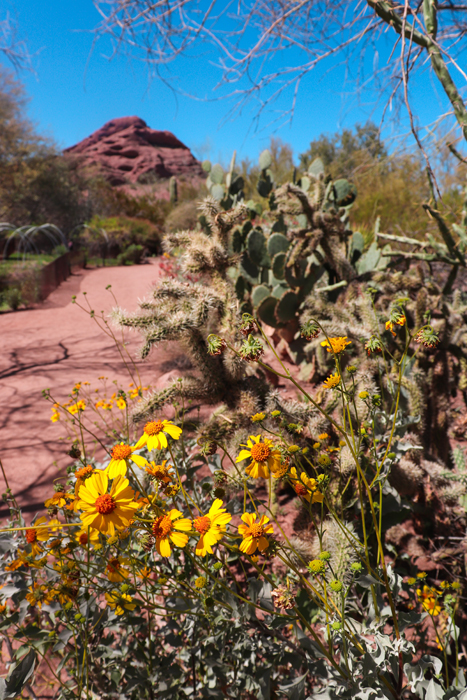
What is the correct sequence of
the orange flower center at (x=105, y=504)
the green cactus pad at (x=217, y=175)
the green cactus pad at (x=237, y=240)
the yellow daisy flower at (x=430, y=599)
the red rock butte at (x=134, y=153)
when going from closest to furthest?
the orange flower center at (x=105, y=504) < the yellow daisy flower at (x=430, y=599) < the green cactus pad at (x=237, y=240) < the green cactus pad at (x=217, y=175) < the red rock butte at (x=134, y=153)

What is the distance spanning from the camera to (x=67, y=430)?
3355 mm

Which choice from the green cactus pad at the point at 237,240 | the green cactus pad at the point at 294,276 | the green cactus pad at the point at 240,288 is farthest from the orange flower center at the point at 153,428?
the green cactus pad at the point at 237,240

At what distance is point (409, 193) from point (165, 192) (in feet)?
91.4

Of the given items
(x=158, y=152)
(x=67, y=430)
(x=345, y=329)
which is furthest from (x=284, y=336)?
(x=158, y=152)

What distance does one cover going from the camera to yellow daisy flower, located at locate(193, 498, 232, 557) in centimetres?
82

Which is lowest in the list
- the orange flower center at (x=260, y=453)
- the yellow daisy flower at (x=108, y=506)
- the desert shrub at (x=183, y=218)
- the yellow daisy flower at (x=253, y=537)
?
the yellow daisy flower at (x=253, y=537)

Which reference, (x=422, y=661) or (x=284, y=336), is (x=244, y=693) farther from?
(x=284, y=336)

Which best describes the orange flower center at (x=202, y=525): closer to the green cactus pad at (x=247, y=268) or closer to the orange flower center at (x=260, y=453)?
the orange flower center at (x=260, y=453)

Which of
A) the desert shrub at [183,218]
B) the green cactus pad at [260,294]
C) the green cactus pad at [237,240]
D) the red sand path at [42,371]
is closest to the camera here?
the red sand path at [42,371]

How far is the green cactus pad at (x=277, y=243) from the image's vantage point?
130 inches

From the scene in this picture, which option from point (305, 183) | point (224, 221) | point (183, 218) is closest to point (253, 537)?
point (224, 221)

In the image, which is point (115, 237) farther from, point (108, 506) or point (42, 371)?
point (108, 506)

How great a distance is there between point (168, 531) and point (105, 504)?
0.16 meters

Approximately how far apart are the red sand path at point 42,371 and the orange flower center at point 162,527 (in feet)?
6.22
